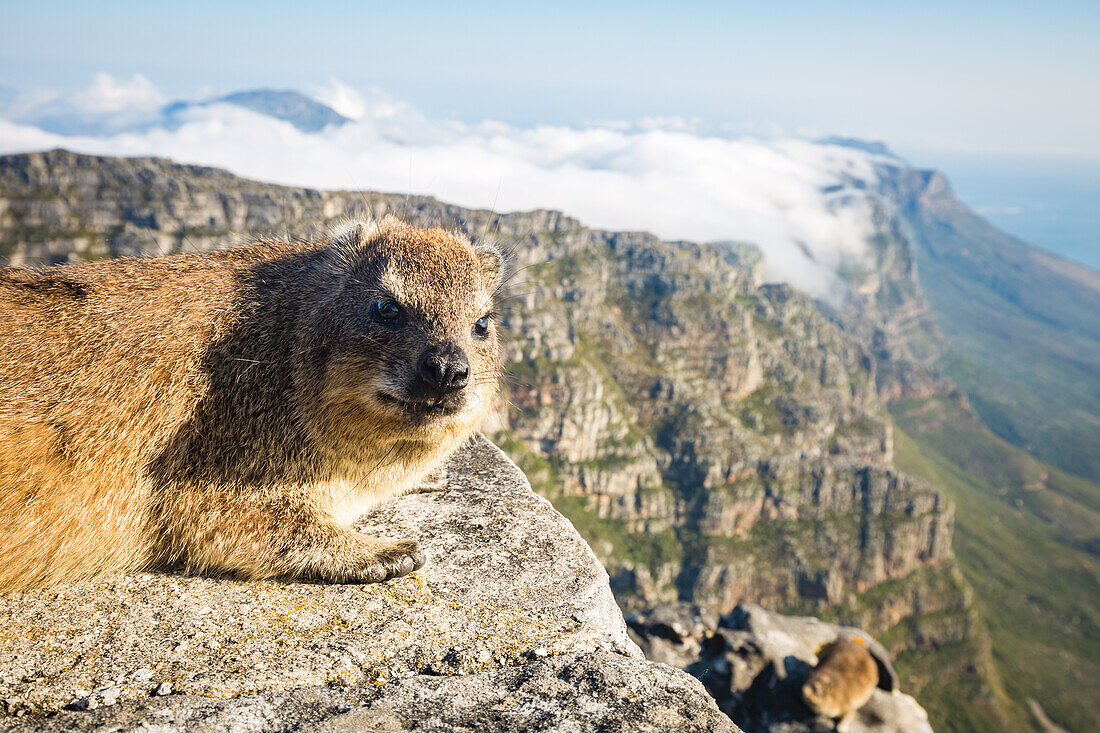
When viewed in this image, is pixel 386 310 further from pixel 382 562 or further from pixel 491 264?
pixel 382 562

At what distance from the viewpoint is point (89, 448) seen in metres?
6.45

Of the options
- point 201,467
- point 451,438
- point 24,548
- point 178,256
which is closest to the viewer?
point 24,548

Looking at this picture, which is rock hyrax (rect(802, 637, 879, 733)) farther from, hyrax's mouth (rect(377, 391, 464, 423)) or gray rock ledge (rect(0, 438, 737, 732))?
hyrax's mouth (rect(377, 391, 464, 423))

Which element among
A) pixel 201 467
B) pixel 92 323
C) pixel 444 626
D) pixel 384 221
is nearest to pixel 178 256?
pixel 92 323

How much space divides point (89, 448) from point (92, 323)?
1.40m

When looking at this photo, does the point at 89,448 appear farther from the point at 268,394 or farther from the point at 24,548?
the point at 268,394

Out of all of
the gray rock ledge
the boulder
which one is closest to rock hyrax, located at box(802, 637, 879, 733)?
the boulder

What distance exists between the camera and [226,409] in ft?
23.4

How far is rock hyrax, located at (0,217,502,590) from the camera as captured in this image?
635cm

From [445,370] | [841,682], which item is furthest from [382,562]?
[841,682]

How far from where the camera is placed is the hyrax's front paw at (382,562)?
276 inches

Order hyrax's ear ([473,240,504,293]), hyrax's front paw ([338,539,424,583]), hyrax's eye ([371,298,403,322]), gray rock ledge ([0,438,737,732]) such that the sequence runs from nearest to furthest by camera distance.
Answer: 1. gray rock ledge ([0,438,737,732])
2. hyrax's front paw ([338,539,424,583])
3. hyrax's eye ([371,298,403,322])
4. hyrax's ear ([473,240,504,293])

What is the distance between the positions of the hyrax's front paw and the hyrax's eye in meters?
2.54

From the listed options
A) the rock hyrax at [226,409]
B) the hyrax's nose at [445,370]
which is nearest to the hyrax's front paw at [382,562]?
the rock hyrax at [226,409]
